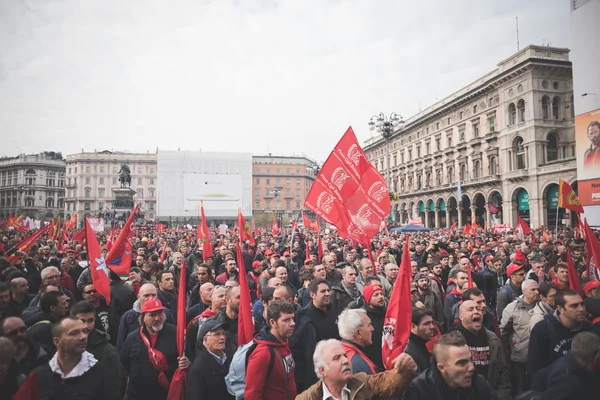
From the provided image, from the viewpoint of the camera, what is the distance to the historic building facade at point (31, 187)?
3642 inches

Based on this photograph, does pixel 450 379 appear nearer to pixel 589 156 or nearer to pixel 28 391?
pixel 28 391

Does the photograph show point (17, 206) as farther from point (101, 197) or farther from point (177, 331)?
point (177, 331)

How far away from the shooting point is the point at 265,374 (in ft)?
9.78

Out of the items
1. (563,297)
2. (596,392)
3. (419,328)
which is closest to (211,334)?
(419,328)

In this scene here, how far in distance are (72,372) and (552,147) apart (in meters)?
42.0

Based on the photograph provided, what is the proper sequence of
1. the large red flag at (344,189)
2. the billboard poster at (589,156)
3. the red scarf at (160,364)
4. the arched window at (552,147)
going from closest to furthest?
the red scarf at (160,364) < the large red flag at (344,189) < the billboard poster at (589,156) < the arched window at (552,147)

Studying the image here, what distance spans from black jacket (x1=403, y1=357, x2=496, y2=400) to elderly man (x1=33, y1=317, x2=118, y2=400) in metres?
2.30

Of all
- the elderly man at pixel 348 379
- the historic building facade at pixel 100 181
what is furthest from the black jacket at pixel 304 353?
the historic building facade at pixel 100 181

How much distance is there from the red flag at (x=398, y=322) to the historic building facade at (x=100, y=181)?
91770mm

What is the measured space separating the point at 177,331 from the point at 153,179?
93.5 m

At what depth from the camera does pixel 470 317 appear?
3.72 meters

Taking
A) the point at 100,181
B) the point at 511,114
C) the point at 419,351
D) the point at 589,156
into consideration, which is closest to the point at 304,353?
the point at 419,351

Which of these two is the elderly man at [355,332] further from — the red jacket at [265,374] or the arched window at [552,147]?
the arched window at [552,147]

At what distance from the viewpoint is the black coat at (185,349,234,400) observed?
3264 mm
